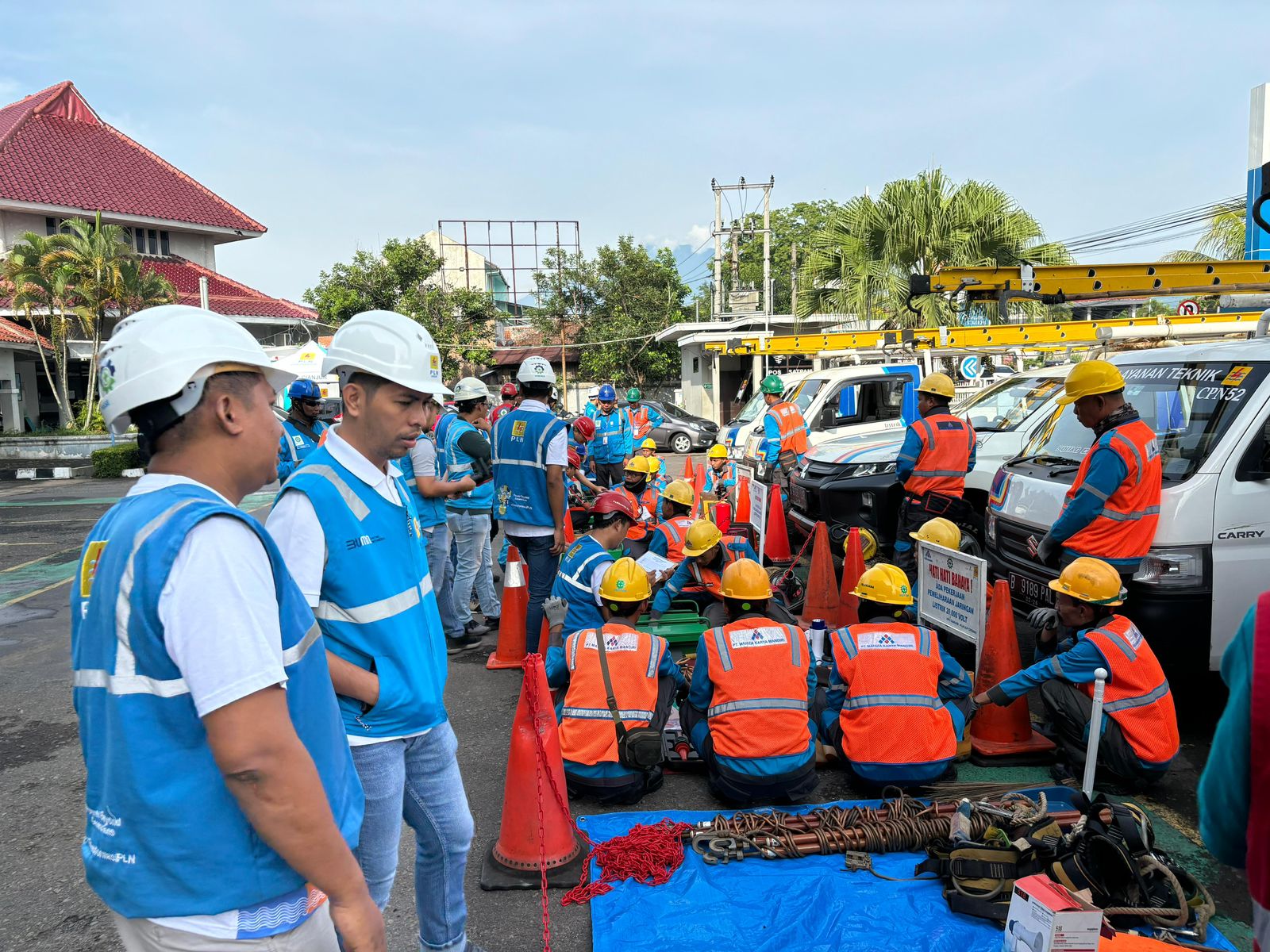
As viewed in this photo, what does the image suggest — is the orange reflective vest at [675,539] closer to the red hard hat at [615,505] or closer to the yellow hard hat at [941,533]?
the red hard hat at [615,505]

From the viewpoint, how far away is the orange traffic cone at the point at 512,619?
6496 mm

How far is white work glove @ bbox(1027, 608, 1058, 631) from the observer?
4.87 m

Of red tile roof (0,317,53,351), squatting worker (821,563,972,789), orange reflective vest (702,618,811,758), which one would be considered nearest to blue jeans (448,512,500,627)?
orange reflective vest (702,618,811,758)

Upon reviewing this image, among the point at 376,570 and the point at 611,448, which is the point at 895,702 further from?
the point at 611,448

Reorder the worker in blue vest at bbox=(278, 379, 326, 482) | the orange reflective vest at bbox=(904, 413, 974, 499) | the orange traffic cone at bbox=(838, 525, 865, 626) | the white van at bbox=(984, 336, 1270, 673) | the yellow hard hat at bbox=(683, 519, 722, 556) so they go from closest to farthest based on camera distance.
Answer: the white van at bbox=(984, 336, 1270, 673)
the worker in blue vest at bbox=(278, 379, 326, 482)
the yellow hard hat at bbox=(683, 519, 722, 556)
the orange traffic cone at bbox=(838, 525, 865, 626)
the orange reflective vest at bbox=(904, 413, 974, 499)

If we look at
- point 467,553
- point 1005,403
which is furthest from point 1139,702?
point 1005,403

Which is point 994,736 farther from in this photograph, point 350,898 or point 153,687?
point 153,687

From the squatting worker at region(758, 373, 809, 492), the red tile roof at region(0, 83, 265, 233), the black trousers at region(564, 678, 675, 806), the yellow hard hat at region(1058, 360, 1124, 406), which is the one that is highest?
the red tile roof at region(0, 83, 265, 233)

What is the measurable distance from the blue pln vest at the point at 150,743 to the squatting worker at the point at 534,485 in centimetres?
443

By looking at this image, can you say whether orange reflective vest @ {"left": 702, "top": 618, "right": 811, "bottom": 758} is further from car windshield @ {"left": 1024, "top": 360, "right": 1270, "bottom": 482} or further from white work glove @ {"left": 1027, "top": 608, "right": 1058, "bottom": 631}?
car windshield @ {"left": 1024, "top": 360, "right": 1270, "bottom": 482}

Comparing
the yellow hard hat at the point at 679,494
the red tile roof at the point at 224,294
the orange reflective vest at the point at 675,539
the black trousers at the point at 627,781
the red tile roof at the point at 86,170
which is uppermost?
the red tile roof at the point at 86,170

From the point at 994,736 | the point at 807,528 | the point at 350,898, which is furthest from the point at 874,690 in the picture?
the point at 807,528

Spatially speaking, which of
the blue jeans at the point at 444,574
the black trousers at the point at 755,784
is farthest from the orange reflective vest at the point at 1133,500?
the blue jeans at the point at 444,574

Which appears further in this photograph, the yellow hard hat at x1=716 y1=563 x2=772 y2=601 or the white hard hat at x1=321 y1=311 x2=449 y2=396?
the yellow hard hat at x1=716 y1=563 x2=772 y2=601
